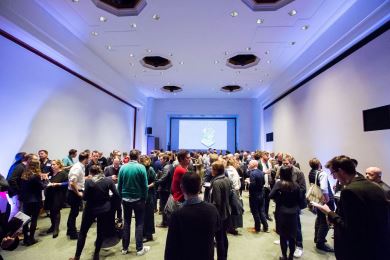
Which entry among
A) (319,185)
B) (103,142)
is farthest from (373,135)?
(103,142)

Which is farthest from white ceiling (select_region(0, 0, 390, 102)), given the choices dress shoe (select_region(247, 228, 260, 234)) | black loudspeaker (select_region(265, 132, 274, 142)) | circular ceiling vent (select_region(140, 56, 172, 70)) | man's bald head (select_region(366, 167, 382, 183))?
dress shoe (select_region(247, 228, 260, 234))

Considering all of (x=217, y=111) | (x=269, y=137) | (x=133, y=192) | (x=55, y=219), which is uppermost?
(x=217, y=111)

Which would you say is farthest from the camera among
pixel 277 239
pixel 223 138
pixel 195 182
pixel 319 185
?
pixel 223 138

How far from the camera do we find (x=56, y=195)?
425 cm

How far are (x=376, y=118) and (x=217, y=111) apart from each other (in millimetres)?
11128

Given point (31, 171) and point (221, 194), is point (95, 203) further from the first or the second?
point (221, 194)

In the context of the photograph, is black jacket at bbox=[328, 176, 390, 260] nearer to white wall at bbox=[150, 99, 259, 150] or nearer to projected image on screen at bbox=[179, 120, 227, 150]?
white wall at bbox=[150, 99, 259, 150]

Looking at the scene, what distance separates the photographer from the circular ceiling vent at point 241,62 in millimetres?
8761

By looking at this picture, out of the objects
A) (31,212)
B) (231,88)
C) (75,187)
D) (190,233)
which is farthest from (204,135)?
(190,233)

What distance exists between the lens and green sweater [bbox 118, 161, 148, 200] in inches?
136

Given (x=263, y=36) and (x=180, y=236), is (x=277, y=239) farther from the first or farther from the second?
(x=263, y=36)

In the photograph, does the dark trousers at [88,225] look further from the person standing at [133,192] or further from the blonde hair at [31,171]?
the blonde hair at [31,171]

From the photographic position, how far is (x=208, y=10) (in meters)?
5.37

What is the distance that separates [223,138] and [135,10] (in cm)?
1141
